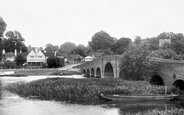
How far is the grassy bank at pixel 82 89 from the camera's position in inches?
1719

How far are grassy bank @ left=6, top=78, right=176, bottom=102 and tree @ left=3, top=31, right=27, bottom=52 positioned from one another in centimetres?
10564

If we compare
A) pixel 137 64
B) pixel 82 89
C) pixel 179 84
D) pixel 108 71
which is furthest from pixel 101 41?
pixel 179 84

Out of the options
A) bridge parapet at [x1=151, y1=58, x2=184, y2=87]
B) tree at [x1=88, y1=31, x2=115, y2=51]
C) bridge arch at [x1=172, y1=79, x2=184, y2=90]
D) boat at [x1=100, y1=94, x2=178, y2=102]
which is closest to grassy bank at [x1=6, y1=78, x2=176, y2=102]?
boat at [x1=100, y1=94, x2=178, y2=102]

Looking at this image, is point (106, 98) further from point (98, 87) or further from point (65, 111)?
point (65, 111)

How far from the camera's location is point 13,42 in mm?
152500

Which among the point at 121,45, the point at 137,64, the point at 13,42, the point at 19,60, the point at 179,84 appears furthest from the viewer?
the point at 121,45

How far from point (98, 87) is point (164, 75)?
11264 millimetres

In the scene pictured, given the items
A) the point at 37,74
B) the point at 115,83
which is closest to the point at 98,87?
the point at 115,83

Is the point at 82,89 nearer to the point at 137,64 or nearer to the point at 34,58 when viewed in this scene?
the point at 137,64

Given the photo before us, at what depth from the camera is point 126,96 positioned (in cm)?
4172

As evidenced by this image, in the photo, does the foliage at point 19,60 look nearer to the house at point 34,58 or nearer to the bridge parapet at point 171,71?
the house at point 34,58

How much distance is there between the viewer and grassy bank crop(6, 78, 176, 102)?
1719 inches

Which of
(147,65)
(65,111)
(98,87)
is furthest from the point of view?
(147,65)

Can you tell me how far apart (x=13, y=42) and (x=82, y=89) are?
116 meters
